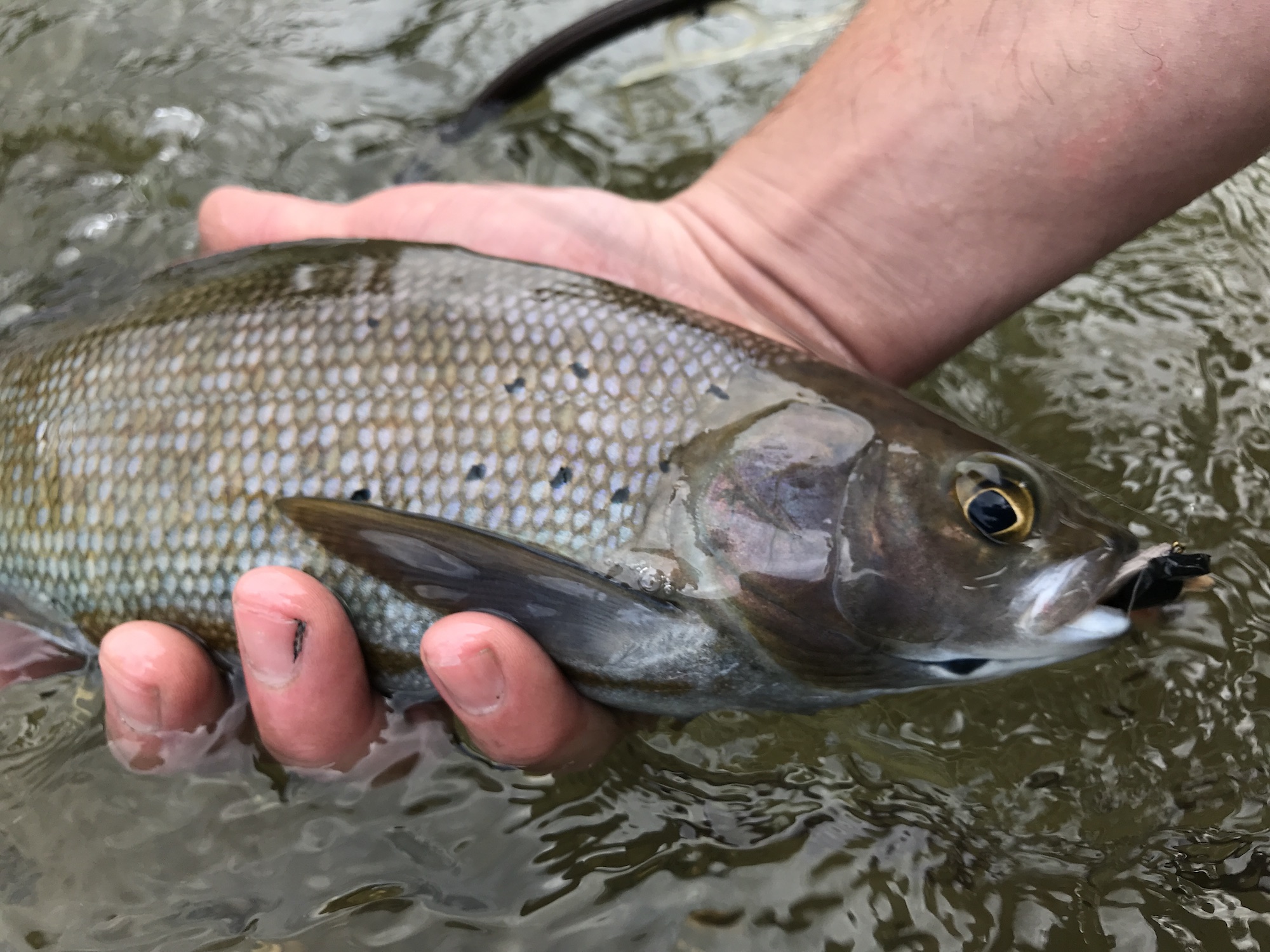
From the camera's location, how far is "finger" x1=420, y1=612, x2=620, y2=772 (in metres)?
1.83

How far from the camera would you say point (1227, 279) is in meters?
3.38

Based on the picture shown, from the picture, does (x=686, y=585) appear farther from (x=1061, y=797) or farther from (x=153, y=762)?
(x=153, y=762)

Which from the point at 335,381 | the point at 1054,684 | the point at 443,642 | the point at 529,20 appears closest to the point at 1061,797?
the point at 1054,684

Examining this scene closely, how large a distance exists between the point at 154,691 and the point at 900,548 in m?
1.61

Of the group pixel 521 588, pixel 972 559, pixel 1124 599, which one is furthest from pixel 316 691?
pixel 1124 599

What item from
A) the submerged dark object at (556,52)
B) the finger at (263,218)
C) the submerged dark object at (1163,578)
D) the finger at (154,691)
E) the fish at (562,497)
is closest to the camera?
the submerged dark object at (1163,578)

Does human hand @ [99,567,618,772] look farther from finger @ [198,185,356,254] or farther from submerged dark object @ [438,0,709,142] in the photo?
submerged dark object @ [438,0,709,142]

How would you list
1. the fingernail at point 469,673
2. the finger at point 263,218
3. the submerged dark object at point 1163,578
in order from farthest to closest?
the finger at point 263,218 → the fingernail at point 469,673 → the submerged dark object at point 1163,578

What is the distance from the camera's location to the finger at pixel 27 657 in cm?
236

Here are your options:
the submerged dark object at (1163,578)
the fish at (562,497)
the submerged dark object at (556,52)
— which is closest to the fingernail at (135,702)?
the fish at (562,497)

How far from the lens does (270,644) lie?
1.88 meters

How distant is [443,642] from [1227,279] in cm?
319

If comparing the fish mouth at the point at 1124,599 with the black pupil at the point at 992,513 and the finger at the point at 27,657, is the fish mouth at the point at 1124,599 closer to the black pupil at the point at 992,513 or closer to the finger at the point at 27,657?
the black pupil at the point at 992,513

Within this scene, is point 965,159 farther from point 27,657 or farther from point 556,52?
point 27,657
